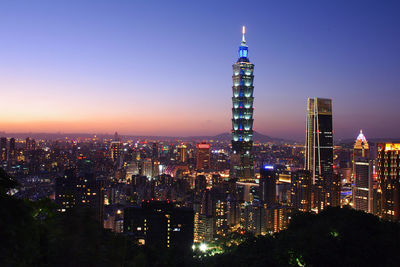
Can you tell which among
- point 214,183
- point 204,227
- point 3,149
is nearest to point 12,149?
point 3,149

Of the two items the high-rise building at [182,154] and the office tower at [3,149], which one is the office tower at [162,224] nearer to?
the office tower at [3,149]

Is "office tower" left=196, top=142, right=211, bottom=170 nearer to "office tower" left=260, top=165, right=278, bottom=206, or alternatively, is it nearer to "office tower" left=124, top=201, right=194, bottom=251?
"office tower" left=260, top=165, right=278, bottom=206

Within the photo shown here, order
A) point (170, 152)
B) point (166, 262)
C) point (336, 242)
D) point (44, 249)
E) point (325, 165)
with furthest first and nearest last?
point (170, 152)
point (325, 165)
point (336, 242)
point (166, 262)
point (44, 249)

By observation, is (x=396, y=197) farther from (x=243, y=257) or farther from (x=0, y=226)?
(x=0, y=226)

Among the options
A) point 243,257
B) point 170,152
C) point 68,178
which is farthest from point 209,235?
point 170,152

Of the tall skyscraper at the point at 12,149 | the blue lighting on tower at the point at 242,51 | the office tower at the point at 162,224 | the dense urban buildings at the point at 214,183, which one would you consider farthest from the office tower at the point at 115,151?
the office tower at the point at 162,224

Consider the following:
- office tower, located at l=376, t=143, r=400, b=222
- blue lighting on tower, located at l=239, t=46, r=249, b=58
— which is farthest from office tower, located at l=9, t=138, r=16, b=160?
office tower, located at l=376, t=143, r=400, b=222
